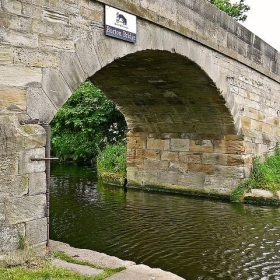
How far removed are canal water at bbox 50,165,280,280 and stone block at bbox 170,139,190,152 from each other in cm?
123

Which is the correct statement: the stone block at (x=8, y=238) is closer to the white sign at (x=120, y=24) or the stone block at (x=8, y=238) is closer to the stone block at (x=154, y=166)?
the white sign at (x=120, y=24)

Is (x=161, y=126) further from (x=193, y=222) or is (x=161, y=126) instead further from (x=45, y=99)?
(x=45, y=99)

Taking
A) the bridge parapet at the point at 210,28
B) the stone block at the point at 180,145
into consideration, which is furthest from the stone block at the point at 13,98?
the stone block at the point at 180,145

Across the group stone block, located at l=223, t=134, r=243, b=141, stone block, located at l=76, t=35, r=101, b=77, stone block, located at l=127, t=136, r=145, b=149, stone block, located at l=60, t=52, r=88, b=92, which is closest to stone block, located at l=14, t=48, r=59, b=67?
stone block, located at l=60, t=52, r=88, b=92

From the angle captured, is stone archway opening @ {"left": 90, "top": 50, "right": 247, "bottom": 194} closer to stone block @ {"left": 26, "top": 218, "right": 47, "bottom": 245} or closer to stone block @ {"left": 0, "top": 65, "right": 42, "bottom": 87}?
stone block @ {"left": 0, "top": 65, "right": 42, "bottom": 87}

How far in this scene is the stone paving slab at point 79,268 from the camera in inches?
166

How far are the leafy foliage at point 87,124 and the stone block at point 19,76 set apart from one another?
10.2m

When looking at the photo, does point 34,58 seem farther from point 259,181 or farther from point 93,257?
point 259,181

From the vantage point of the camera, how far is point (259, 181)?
10.2 meters

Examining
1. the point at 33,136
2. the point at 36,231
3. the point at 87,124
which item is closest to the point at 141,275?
the point at 36,231

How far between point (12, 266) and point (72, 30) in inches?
106

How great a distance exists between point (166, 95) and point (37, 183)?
588 centimetres

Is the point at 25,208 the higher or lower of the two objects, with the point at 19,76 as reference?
lower

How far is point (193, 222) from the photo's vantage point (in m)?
8.14
